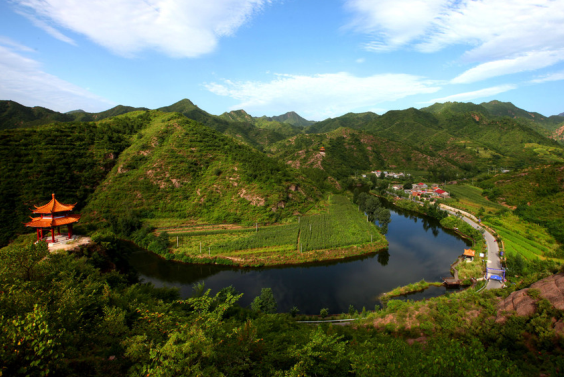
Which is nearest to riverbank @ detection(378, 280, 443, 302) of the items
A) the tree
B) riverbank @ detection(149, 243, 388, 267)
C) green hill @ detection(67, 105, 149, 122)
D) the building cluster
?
riverbank @ detection(149, 243, 388, 267)

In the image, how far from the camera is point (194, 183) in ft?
169

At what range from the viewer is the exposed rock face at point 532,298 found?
1285 centimetres

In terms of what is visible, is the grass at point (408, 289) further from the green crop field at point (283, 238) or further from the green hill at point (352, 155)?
the green hill at point (352, 155)

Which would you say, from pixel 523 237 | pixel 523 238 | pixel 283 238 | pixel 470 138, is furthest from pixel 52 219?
pixel 470 138

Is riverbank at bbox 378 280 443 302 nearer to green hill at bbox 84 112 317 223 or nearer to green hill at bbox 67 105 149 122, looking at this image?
green hill at bbox 84 112 317 223

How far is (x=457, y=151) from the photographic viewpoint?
376 ft

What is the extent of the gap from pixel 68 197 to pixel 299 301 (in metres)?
46.1

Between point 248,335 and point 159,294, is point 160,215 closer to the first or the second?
point 159,294

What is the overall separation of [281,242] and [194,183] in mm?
25113

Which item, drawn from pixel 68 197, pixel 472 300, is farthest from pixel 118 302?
pixel 68 197

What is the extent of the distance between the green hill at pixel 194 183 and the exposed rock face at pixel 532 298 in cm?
3403

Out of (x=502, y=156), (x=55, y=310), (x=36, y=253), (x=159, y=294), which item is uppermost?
(x=502, y=156)

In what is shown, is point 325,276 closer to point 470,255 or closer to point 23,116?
point 470,255

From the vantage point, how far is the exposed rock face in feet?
42.2
